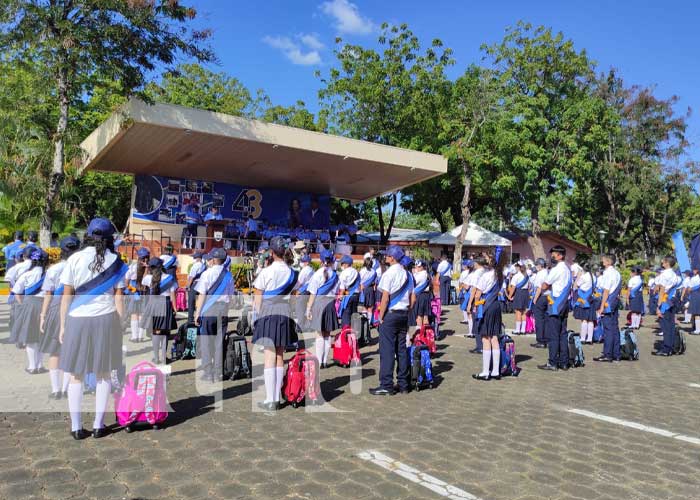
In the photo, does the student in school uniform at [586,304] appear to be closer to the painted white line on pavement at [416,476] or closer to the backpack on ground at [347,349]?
the backpack on ground at [347,349]

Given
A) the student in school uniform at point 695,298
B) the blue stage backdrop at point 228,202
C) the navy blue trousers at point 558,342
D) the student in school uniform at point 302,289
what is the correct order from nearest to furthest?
the navy blue trousers at point 558,342 < the student in school uniform at point 302,289 < the student in school uniform at point 695,298 < the blue stage backdrop at point 228,202

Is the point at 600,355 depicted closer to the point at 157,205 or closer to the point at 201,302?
the point at 201,302

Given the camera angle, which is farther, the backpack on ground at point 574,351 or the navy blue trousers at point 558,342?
the backpack on ground at point 574,351

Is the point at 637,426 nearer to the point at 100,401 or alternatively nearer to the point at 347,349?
the point at 347,349

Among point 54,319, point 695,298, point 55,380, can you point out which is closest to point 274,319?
point 55,380

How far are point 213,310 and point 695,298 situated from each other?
519 inches

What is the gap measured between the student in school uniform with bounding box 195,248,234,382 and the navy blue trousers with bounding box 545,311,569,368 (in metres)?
5.07

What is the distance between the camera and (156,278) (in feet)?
27.8

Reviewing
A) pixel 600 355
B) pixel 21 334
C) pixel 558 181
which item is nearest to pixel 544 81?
pixel 558 181

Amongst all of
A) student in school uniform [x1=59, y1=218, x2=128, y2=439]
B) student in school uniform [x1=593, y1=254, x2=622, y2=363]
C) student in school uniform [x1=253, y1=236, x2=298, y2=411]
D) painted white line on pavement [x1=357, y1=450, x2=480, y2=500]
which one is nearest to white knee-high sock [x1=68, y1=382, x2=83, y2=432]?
student in school uniform [x1=59, y1=218, x2=128, y2=439]

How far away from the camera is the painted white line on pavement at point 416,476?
3.87 m

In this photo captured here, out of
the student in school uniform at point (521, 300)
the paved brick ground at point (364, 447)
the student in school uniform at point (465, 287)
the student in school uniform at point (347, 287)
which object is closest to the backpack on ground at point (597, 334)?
the student in school uniform at point (521, 300)

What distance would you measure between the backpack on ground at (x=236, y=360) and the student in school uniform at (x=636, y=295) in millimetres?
10667

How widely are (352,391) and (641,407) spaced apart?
3510 mm
